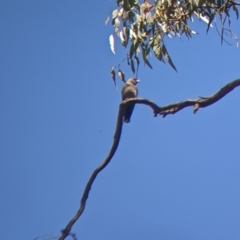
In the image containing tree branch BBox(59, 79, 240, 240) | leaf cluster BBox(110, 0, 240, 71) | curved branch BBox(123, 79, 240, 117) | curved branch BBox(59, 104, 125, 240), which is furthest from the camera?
leaf cluster BBox(110, 0, 240, 71)

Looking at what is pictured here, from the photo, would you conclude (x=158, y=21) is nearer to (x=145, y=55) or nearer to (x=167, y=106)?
(x=145, y=55)

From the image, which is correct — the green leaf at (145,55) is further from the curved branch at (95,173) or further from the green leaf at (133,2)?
the curved branch at (95,173)

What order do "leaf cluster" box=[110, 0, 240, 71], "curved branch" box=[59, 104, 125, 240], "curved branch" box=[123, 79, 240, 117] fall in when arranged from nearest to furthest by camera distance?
1. "curved branch" box=[59, 104, 125, 240]
2. "curved branch" box=[123, 79, 240, 117]
3. "leaf cluster" box=[110, 0, 240, 71]

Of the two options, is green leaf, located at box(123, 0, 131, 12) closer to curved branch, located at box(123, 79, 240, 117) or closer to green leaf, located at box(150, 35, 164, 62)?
green leaf, located at box(150, 35, 164, 62)

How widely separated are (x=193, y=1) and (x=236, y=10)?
28 cm

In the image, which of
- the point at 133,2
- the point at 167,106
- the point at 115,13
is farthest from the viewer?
the point at 115,13

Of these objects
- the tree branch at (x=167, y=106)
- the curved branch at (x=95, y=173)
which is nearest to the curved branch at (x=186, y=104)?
the tree branch at (x=167, y=106)

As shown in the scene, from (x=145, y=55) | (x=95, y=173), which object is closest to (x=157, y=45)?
(x=145, y=55)

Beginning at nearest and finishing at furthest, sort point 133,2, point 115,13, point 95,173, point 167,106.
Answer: point 95,173, point 167,106, point 133,2, point 115,13

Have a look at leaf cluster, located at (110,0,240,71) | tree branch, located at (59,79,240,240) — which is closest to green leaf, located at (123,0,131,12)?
leaf cluster, located at (110,0,240,71)

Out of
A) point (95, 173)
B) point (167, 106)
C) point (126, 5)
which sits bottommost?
point (95, 173)

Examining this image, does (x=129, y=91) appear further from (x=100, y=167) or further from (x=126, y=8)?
(x=100, y=167)

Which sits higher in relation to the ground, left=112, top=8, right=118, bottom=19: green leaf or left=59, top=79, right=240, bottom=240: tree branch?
left=112, top=8, right=118, bottom=19: green leaf

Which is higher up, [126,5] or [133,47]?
[126,5]
